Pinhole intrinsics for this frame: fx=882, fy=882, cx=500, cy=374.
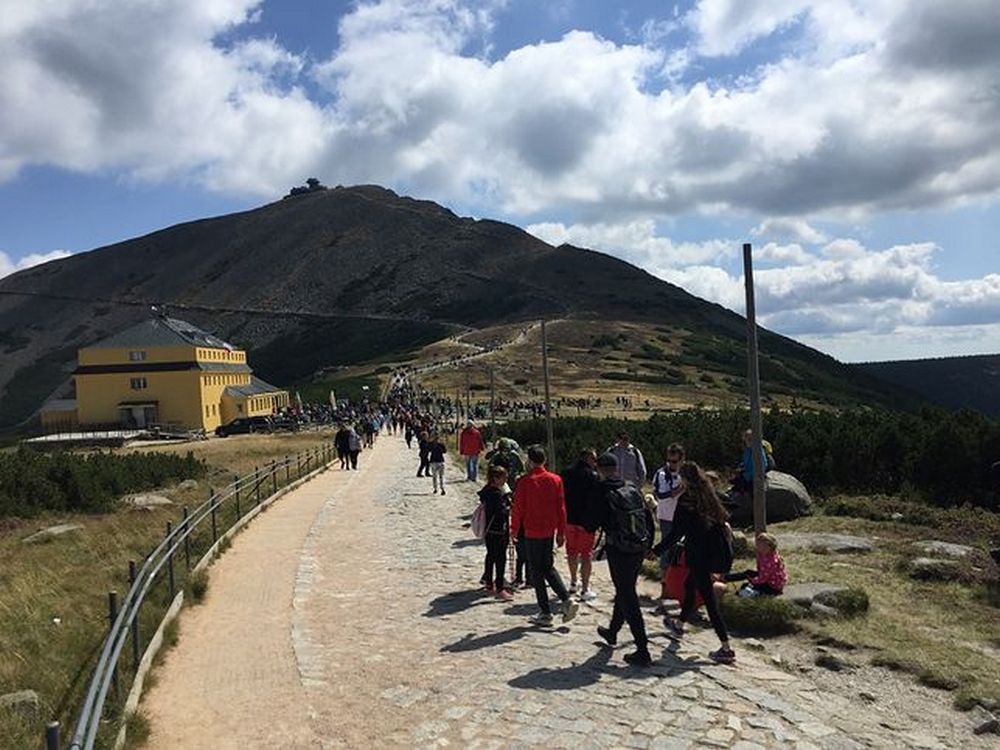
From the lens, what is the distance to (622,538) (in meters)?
7.46

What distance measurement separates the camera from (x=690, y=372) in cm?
8712

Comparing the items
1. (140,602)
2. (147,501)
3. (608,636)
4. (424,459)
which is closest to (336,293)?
(424,459)

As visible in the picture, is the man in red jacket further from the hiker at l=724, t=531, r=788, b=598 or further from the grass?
the grass

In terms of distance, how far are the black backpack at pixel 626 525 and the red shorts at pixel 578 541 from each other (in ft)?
6.49

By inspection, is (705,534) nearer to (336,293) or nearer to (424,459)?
(424,459)

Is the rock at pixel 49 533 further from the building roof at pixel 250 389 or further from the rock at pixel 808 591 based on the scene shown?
the building roof at pixel 250 389

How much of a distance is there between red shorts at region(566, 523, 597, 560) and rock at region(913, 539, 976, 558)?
16.4 ft

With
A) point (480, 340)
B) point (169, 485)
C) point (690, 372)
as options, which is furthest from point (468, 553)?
point (480, 340)

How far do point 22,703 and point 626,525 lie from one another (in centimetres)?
487

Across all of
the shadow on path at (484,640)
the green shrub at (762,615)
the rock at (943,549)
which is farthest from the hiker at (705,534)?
the rock at (943,549)

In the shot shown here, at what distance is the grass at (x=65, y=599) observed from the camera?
7.19 metres

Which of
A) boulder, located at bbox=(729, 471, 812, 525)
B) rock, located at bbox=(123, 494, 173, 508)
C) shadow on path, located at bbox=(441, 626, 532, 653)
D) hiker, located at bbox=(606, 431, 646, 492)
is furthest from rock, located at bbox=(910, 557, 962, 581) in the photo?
rock, located at bbox=(123, 494, 173, 508)

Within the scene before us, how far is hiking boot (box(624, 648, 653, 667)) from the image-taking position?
24.1 ft

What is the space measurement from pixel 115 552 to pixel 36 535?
3905 millimetres
